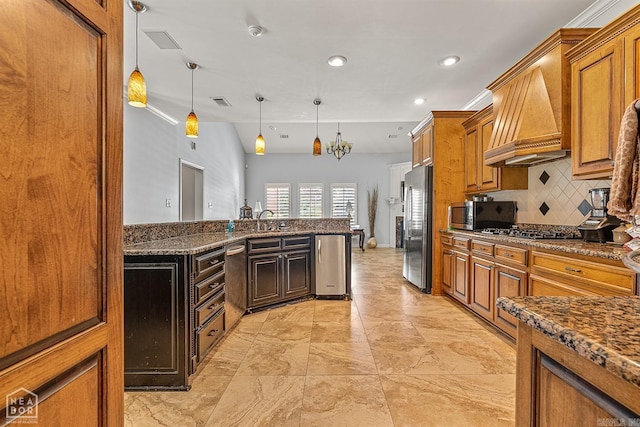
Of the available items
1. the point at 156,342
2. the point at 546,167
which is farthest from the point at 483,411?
the point at 546,167

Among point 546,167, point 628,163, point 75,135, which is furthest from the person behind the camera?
point 546,167

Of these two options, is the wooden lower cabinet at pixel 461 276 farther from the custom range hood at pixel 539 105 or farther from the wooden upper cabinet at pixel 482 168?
the custom range hood at pixel 539 105

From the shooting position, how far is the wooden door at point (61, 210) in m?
0.61

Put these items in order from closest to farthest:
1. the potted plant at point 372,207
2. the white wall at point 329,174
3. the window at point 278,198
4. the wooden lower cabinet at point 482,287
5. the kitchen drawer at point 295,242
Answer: the wooden lower cabinet at point 482,287 → the kitchen drawer at point 295,242 → the potted plant at point 372,207 → the white wall at point 329,174 → the window at point 278,198

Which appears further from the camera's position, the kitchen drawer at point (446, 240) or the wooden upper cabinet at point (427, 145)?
the wooden upper cabinet at point (427, 145)

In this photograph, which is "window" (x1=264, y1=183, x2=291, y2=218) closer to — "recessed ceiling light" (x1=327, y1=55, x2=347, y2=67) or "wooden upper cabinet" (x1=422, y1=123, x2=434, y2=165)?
"wooden upper cabinet" (x1=422, y1=123, x2=434, y2=165)

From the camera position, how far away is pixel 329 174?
9.23 meters

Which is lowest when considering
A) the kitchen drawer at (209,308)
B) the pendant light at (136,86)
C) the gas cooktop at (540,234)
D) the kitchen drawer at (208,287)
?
the kitchen drawer at (209,308)

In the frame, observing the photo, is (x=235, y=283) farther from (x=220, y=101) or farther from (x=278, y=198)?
(x=278, y=198)

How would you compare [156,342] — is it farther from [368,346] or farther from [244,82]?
[244,82]

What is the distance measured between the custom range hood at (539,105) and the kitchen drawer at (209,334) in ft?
9.59

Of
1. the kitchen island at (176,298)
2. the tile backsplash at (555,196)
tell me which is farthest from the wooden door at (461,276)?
the kitchen island at (176,298)

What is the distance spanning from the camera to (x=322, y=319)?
124 inches

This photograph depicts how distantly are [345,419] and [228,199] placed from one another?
6946 mm
